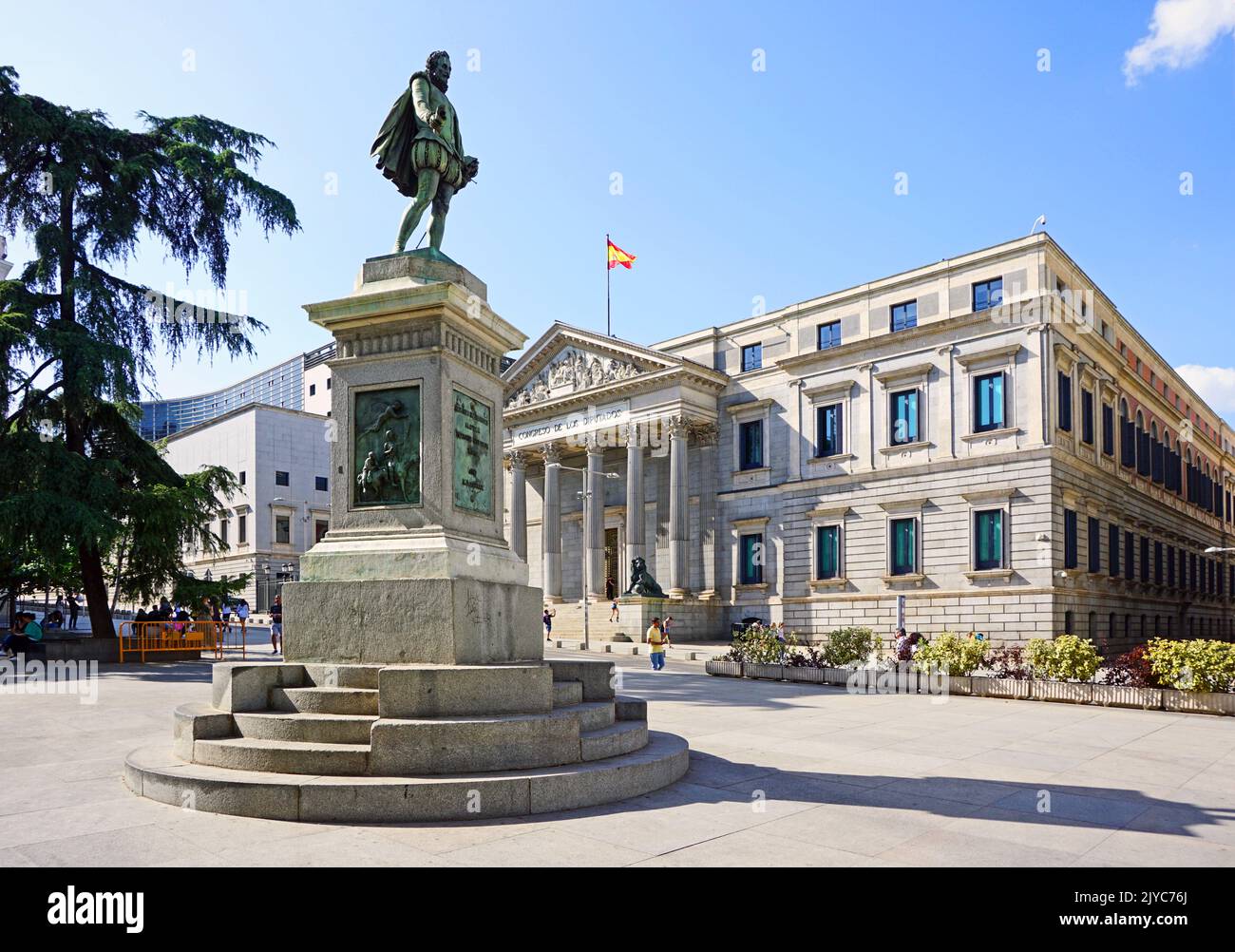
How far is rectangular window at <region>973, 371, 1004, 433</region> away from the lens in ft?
124

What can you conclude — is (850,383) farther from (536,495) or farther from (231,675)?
(231,675)

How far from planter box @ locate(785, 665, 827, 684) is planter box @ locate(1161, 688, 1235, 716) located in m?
7.73

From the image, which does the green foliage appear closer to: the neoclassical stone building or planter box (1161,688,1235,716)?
planter box (1161,688,1235,716)

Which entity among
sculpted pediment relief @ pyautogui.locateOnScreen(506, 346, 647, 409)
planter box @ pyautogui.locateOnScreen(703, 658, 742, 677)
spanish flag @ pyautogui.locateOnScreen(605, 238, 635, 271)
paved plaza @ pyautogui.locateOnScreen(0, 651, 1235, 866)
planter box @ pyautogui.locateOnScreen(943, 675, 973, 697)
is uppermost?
spanish flag @ pyautogui.locateOnScreen(605, 238, 635, 271)

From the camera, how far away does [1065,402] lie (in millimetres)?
37438

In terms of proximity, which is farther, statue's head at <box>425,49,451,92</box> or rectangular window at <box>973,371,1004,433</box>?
rectangular window at <box>973,371,1004,433</box>

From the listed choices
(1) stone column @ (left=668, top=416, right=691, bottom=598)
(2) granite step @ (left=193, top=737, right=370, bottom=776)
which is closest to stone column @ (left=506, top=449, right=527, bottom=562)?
(1) stone column @ (left=668, top=416, right=691, bottom=598)

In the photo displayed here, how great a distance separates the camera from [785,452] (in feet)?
151

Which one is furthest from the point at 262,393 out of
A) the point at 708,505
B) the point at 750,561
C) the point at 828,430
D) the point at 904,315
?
the point at 904,315

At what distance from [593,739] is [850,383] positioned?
37.1 metres

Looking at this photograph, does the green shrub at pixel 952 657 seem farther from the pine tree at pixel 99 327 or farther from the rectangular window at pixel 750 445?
the rectangular window at pixel 750 445

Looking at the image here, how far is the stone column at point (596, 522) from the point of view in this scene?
4988 cm

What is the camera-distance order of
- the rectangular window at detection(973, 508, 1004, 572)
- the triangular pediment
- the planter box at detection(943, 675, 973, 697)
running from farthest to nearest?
the triangular pediment → the rectangular window at detection(973, 508, 1004, 572) → the planter box at detection(943, 675, 973, 697)
